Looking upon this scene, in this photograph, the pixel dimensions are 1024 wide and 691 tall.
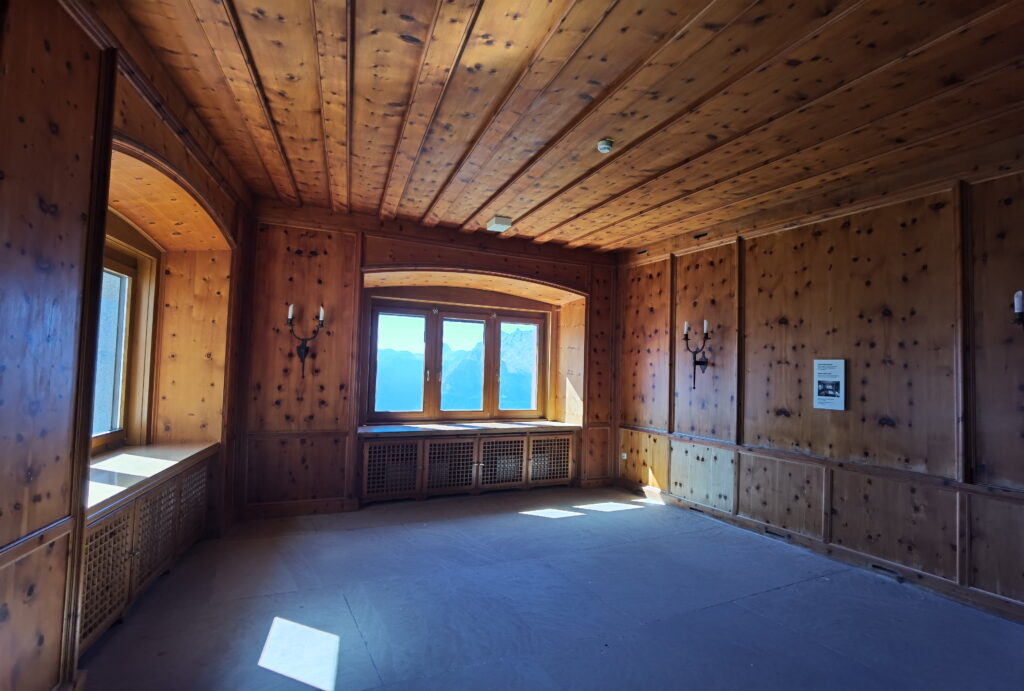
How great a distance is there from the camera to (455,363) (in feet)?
21.1

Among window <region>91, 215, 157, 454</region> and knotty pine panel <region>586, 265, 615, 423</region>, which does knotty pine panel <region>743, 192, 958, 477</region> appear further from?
window <region>91, 215, 157, 454</region>

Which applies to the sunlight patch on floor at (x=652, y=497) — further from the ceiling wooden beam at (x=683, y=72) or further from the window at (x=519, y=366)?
the ceiling wooden beam at (x=683, y=72)

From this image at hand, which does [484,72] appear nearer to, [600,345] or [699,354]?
[699,354]

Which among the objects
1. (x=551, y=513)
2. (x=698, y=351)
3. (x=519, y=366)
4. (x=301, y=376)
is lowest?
(x=551, y=513)

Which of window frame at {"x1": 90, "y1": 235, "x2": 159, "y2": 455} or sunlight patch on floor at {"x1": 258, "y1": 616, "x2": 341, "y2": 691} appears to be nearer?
sunlight patch on floor at {"x1": 258, "y1": 616, "x2": 341, "y2": 691}

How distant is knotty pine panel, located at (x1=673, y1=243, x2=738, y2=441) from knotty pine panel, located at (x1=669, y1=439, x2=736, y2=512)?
17cm

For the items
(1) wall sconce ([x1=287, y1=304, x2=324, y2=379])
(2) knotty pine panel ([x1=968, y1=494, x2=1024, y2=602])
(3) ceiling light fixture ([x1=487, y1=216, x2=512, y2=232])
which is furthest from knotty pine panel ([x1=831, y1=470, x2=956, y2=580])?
(1) wall sconce ([x1=287, y1=304, x2=324, y2=379])

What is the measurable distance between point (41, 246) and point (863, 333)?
4.84m

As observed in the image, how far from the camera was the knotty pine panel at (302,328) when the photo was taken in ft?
15.3

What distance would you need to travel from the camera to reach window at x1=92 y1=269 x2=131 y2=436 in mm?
3510

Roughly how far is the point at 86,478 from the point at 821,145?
4370 mm

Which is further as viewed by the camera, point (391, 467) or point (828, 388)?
point (391, 467)

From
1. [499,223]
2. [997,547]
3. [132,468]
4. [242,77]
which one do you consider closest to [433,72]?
[242,77]

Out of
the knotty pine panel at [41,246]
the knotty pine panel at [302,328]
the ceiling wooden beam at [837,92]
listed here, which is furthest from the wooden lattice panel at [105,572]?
the ceiling wooden beam at [837,92]
